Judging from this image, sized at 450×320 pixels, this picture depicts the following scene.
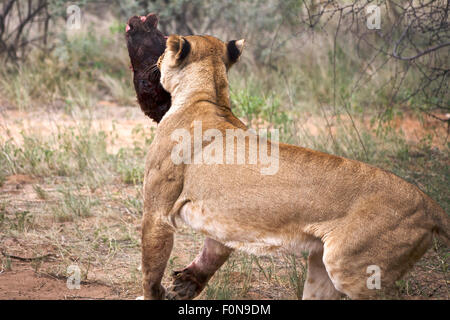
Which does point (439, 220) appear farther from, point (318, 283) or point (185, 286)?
point (185, 286)

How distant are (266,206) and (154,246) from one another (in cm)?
81

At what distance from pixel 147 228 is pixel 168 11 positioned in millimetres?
7699

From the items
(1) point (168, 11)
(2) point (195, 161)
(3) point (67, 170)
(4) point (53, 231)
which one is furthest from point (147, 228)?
(1) point (168, 11)

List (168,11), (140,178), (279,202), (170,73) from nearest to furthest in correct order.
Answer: (279,202) → (170,73) → (140,178) → (168,11)

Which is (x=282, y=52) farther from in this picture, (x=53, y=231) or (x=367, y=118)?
(x=53, y=231)

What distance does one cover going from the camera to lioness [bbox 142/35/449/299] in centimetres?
290

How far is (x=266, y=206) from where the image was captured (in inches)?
123

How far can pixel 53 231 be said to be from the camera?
5035 millimetres

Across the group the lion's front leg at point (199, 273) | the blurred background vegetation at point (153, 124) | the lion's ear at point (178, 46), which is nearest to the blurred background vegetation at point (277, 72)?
the blurred background vegetation at point (153, 124)

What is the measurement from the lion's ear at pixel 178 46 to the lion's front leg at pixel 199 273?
1.23 m

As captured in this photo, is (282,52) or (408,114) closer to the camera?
(408,114)

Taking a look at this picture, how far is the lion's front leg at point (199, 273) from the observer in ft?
12.9

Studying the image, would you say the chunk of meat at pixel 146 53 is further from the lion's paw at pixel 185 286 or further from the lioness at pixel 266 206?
the lion's paw at pixel 185 286
